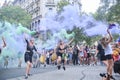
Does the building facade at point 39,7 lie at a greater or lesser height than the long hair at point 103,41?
greater

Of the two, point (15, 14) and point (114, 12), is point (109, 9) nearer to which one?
point (114, 12)

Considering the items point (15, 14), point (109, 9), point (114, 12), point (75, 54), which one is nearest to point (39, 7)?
point (15, 14)

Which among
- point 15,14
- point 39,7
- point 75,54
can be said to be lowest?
point 75,54

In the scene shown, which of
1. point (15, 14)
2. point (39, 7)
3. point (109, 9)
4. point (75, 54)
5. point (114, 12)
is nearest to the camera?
point (75, 54)

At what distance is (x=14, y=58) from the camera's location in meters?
24.8

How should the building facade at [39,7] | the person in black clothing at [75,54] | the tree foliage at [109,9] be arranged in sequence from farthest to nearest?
the building facade at [39,7] < the tree foliage at [109,9] < the person in black clothing at [75,54]

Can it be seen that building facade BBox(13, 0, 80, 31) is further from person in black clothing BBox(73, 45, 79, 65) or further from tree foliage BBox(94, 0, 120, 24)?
person in black clothing BBox(73, 45, 79, 65)

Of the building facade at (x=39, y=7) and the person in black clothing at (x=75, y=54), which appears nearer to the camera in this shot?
the person in black clothing at (x=75, y=54)

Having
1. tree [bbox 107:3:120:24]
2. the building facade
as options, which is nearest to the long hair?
tree [bbox 107:3:120:24]

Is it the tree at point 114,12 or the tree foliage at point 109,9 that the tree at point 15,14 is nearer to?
the tree foliage at point 109,9

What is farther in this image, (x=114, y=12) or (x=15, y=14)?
(x=15, y=14)

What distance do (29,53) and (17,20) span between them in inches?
1866

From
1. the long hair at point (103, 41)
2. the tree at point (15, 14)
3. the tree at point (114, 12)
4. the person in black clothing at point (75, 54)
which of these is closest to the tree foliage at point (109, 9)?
the tree at point (114, 12)

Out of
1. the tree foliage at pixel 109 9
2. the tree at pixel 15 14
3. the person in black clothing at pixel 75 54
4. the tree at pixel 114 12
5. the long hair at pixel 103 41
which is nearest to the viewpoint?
the long hair at pixel 103 41
